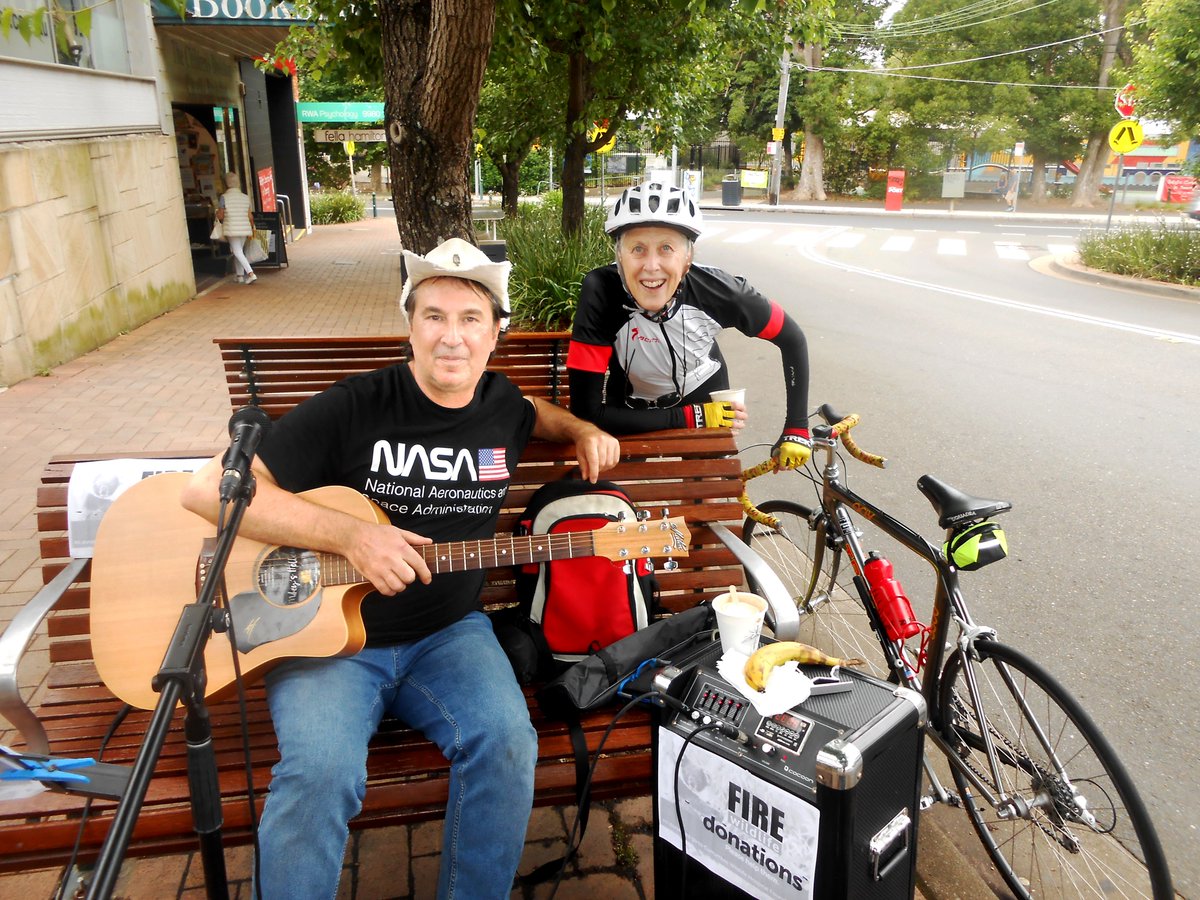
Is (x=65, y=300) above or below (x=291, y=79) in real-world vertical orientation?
below

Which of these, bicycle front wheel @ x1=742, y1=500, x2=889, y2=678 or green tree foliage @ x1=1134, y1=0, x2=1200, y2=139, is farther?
green tree foliage @ x1=1134, y1=0, x2=1200, y2=139

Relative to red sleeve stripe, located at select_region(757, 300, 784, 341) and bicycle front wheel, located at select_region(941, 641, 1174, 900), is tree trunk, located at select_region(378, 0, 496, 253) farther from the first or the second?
bicycle front wheel, located at select_region(941, 641, 1174, 900)

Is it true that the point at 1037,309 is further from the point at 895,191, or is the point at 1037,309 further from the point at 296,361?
the point at 895,191

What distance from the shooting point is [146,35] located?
39.9ft

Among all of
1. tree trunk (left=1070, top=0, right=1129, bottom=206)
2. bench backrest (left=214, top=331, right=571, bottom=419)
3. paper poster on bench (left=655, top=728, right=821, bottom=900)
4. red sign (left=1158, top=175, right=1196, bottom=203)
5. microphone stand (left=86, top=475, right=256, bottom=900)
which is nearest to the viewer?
microphone stand (left=86, top=475, right=256, bottom=900)

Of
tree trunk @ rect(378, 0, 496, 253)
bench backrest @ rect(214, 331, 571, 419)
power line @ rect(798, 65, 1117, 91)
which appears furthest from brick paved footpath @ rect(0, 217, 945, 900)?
power line @ rect(798, 65, 1117, 91)

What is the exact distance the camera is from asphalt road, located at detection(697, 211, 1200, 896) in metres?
3.74

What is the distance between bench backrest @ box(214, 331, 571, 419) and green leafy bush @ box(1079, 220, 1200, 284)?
45.7ft

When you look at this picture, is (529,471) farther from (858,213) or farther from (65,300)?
(858,213)

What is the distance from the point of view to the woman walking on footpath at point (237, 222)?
555 inches

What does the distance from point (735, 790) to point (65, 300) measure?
9.38 metres

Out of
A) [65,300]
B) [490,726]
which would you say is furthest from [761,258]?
[490,726]

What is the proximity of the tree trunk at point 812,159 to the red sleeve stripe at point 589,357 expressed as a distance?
39763 millimetres

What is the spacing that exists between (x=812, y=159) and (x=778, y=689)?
41516 mm
